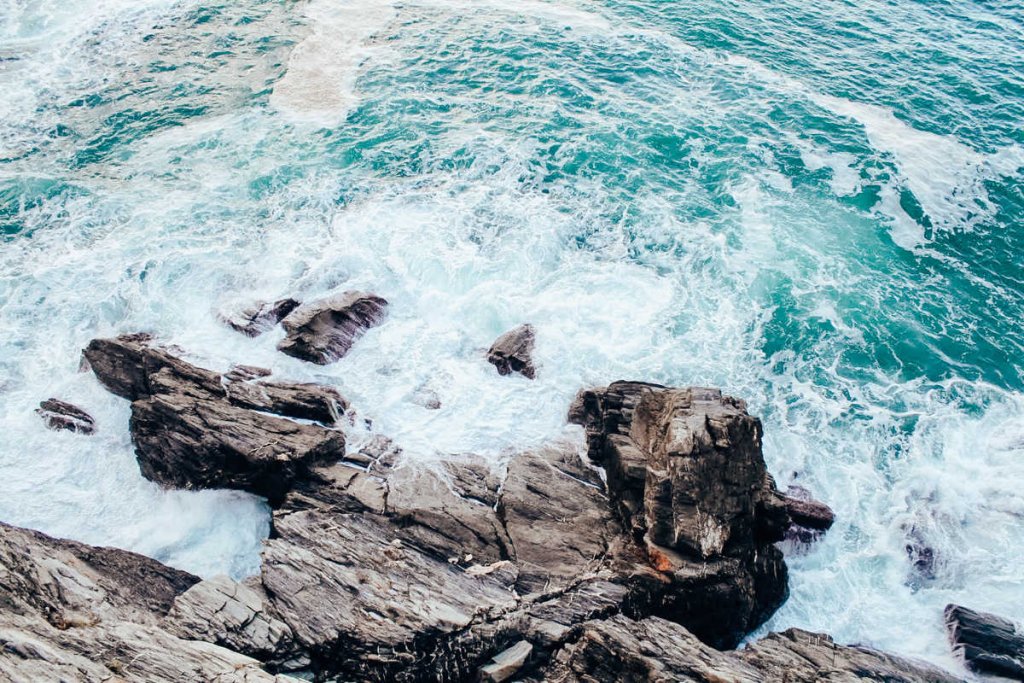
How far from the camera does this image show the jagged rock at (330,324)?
26.1 meters

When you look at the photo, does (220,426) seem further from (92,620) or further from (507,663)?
(507,663)

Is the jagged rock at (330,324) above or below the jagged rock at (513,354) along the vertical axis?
above

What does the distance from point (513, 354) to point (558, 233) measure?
872cm

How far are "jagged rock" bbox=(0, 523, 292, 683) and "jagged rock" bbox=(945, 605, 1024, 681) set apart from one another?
→ 62.5ft

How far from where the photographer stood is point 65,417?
79.8 feet

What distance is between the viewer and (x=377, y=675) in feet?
51.8

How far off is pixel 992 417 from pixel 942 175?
16.9m

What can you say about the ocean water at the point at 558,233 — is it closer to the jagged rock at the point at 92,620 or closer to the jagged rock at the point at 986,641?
the jagged rock at the point at 986,641

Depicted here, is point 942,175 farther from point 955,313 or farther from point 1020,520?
point 1020,520

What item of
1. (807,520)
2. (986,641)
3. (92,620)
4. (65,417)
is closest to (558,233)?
(807,520)

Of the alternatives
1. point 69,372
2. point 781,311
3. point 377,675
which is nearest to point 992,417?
point 781,311

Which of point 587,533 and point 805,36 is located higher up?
point 805,36

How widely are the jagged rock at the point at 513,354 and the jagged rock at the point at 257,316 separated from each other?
8896mm

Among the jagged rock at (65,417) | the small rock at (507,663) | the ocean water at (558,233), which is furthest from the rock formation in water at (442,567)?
the jagged rock at (65,417)
